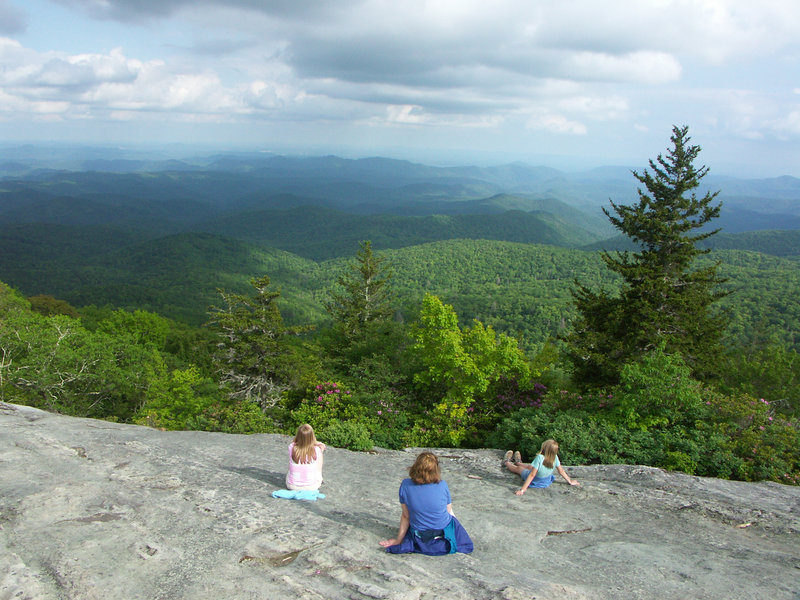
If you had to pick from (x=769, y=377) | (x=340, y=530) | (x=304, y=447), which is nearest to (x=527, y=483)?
(x=340, y=530)

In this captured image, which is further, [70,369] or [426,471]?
[70,369]

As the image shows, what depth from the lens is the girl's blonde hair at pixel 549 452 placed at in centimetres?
931

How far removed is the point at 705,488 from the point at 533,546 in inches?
198

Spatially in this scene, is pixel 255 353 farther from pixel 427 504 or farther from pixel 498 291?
pixel 498 291

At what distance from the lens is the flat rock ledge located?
5.34 meters

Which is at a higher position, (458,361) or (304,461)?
(458,361)

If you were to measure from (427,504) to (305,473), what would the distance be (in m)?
3.03

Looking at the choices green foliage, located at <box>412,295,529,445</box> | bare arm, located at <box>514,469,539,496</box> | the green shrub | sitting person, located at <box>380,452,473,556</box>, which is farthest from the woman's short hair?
green foliage, located at <box>412,295,529,445</box>

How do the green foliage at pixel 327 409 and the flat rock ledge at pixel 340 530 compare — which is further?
the green foliage at pixel 327 409

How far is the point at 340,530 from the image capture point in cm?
685

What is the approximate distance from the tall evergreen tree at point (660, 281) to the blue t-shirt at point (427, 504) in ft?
46.0

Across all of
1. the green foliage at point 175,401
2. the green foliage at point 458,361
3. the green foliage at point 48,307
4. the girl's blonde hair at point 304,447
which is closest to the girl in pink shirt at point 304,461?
the girl's blonde hair at point 304,447

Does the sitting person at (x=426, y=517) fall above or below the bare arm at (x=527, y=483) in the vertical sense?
above

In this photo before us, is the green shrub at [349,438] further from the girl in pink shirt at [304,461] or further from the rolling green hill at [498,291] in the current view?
the rolling green hill at [498,291]
